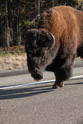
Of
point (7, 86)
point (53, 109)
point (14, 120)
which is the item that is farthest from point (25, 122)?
point (7, 86)

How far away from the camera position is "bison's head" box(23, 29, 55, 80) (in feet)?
16.3

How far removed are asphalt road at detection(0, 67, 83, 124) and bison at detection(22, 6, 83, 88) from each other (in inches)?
18.8

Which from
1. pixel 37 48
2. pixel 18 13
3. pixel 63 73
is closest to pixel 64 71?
pixel 63 73

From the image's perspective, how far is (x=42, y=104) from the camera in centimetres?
512

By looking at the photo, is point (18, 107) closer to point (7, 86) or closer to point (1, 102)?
point (1, 102)

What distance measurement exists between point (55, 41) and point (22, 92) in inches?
65.1

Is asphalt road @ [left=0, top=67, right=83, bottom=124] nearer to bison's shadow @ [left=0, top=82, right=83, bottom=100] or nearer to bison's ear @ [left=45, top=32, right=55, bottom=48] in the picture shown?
bison's shadow @ [left=0, top=82, right=83, bottom=100]

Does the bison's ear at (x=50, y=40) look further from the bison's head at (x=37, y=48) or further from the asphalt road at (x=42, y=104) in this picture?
the asphalt road at (x=42, y=104)

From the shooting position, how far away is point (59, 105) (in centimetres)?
504

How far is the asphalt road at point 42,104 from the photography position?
427 cm

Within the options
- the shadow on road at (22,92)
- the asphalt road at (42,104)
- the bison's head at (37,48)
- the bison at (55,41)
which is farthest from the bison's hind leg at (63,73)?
the bison's head at (37,48)

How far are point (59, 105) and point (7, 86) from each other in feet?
7.92

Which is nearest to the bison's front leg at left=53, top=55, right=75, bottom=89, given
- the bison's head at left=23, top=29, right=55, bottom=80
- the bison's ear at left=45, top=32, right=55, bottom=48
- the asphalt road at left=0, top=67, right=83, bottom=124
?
the asphalt road at left=0, top=67, right=83, bottom=124

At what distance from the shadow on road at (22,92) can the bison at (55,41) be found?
0.39 m
